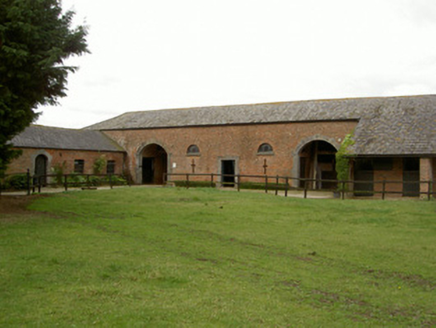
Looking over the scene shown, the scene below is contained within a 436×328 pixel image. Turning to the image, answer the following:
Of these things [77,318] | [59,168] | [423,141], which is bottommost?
[77,318]

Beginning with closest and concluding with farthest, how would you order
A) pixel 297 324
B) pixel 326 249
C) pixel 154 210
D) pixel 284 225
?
pixel 297 324, pixel 326 249, pixel 284 225, pixel 154 210

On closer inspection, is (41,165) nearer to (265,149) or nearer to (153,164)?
(153,164)

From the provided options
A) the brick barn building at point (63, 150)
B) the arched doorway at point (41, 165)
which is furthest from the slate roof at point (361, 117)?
the arched doorway at point (41, 165)

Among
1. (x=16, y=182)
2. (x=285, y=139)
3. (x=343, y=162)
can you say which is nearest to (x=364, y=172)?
(x=343, y=162)

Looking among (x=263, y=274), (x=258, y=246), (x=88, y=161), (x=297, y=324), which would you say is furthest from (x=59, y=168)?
(x=297, y=324)

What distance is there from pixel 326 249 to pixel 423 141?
48.0 ft

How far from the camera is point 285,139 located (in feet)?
84.7

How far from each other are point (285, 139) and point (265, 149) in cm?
156

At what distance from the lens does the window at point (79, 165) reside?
93.9ft

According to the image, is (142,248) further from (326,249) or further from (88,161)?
(88,161)

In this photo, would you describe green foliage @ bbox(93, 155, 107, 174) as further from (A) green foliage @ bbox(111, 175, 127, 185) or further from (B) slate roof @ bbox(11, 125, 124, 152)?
(A) green foliage @ bbox(111, 175, 127, 185)

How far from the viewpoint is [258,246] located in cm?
863

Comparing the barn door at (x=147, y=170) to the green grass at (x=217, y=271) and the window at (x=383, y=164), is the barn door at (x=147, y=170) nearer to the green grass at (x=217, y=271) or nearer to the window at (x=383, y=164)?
the window at (x=383, y=164)

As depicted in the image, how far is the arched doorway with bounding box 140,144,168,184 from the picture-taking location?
32.8 metres
